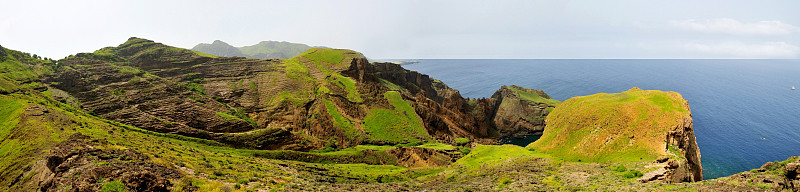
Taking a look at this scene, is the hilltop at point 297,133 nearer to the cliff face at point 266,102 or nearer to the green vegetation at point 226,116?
the cliff face at point 266,102

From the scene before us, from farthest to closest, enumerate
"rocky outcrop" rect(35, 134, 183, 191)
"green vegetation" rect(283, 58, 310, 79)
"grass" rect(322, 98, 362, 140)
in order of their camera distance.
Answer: "green vegetation" rect(283, 58, 310, 79) → "grass" rect(322, 98, 362, 140) → "rocky outcrop" rect(35, 134, 183, 191)

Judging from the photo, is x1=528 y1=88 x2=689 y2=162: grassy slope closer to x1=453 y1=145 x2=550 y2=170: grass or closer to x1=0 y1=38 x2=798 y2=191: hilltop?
x1=0 y1=38 x2=798 y2=191: hilltop

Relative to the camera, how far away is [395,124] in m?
80.2

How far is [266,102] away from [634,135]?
253ft

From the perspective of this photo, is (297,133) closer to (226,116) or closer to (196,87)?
(226,116)

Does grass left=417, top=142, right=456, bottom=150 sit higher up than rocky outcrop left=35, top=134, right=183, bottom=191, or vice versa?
rocky outcrop left=35, top=134, right=183, bottom=191

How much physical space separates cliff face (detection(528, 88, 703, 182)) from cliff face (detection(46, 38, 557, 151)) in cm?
3418

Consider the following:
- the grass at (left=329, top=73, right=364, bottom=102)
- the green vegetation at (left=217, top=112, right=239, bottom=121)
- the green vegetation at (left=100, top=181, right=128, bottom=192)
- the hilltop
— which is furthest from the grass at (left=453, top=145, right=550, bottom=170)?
the green vegetation at (left=217, top=112, right=239, bottom=121)

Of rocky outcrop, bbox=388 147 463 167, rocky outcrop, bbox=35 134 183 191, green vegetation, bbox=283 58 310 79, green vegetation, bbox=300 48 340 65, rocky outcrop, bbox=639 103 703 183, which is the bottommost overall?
rocky outcrop, bbox=388 147 463 167

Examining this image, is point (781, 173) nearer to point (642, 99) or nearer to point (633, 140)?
point (633, 140)

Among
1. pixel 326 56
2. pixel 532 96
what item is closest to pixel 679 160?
pixel 532 96

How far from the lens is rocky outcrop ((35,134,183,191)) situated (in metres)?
17.8

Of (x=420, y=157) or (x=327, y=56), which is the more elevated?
(x=327, y=56)

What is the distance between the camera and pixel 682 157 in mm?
38781
